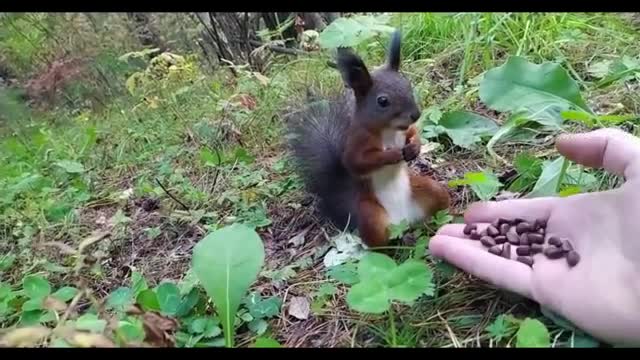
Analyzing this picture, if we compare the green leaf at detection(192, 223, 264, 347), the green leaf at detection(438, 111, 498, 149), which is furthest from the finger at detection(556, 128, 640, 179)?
the green leaf at detection(192, 223, 264, 347)

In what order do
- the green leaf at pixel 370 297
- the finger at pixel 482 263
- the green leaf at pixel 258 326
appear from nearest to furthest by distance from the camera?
the green leaf at pixel 370 297 → the finger at pixel 482 263 → the green leaf at pixel 258 326

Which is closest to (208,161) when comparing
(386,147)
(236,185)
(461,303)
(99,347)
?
(236,185)

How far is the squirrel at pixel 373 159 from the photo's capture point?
6.15 feet

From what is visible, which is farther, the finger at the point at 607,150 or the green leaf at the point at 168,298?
the green leaf at the point at 168,298

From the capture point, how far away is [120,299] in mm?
1773

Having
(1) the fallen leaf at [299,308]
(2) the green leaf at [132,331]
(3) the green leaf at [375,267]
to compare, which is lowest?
(1) the fallen leaf at [299,308]

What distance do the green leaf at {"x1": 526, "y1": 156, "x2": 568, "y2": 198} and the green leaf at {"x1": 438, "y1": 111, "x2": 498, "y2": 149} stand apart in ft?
1.13

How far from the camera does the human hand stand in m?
1.35

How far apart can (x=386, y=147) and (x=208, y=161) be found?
36.5 inches

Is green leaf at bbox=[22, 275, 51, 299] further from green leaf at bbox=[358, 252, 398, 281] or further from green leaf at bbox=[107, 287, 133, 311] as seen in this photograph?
green leaf at bbox=[358, 252, 398, 281]

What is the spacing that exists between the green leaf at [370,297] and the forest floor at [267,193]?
0.10 m

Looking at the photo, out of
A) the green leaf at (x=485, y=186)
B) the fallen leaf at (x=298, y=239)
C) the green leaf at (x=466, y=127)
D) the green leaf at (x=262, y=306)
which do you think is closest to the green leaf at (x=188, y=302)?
the green leaf at (x=262, y=306)

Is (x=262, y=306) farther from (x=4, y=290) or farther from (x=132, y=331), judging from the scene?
(x=4, y=290)

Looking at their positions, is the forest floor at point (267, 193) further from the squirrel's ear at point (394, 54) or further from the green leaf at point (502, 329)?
the squirrel's ear at point (394, 54)
